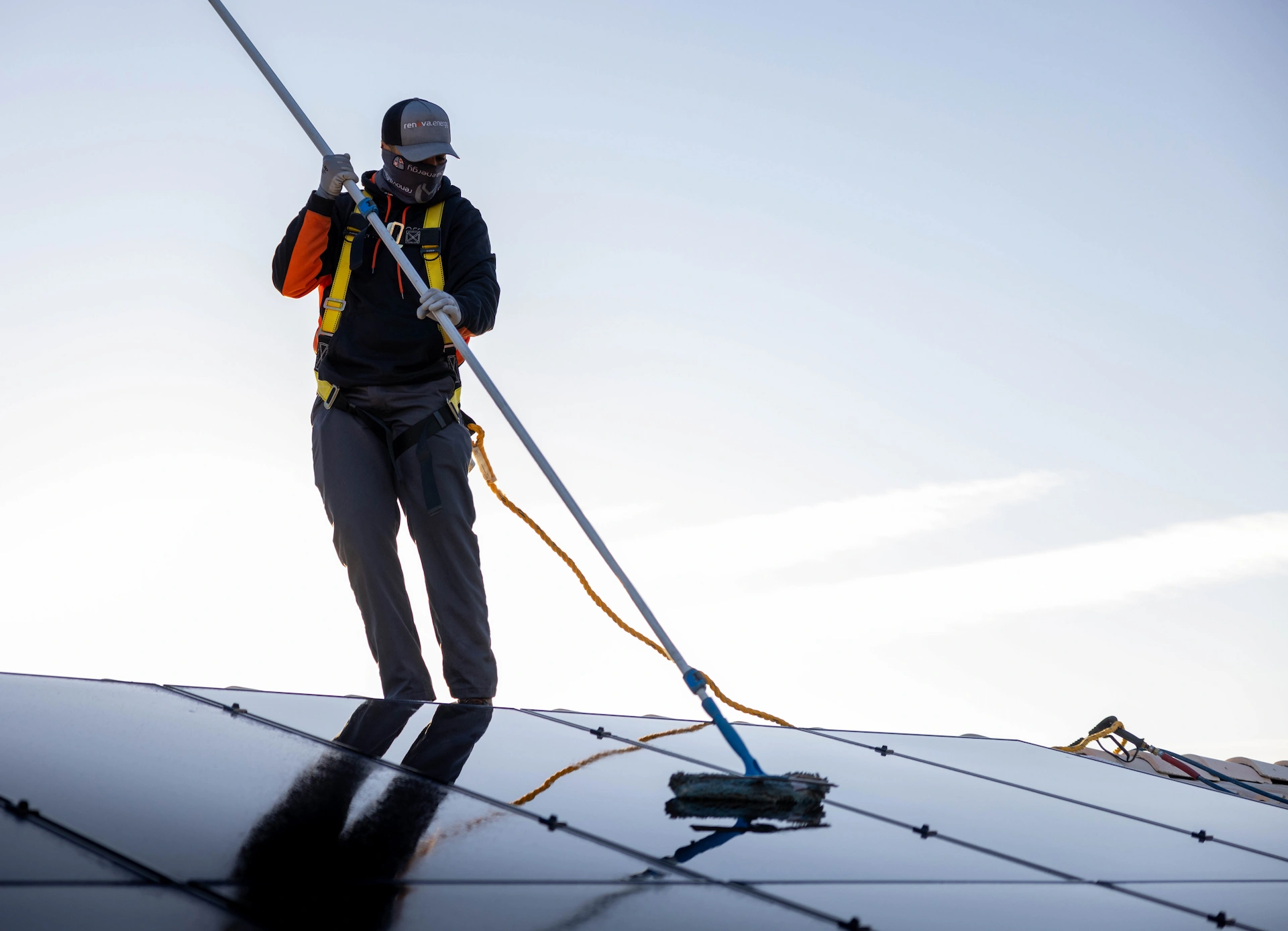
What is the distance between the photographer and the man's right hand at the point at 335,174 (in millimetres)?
4371

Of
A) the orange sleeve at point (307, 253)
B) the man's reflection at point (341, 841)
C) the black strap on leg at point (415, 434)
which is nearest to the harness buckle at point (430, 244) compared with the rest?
the orange sleeve at point (307, 253)

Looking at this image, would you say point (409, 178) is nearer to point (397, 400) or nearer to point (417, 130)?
point (417, 130)

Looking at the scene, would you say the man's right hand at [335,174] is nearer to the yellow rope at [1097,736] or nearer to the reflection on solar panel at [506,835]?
the reflection on solar panel at [506,835]

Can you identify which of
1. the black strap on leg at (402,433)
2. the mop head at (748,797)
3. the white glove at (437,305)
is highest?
the white glove at (437,305)

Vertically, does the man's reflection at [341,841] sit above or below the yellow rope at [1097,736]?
below

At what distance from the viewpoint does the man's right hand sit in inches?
172

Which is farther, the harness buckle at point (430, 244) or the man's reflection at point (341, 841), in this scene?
the harness buckle at point (430, 244)

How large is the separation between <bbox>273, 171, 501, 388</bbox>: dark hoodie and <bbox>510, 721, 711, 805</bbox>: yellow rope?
161 centimetres

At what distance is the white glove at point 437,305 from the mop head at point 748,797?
6.09ft

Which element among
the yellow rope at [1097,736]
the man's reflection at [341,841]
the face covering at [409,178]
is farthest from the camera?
the yellow rope at [1097,736]

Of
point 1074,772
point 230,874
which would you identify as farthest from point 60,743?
point 1074,772

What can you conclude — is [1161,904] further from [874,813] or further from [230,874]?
[230,874]

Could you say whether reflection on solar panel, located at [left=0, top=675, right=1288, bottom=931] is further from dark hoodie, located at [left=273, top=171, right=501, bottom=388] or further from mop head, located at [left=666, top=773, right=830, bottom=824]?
dark hoodie, located at [left=273, top=171, right=501, bottom=388]

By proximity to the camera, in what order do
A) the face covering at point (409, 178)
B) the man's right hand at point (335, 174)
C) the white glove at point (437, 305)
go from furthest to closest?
the face covering at point (409, 178) → the man's right hand at point (335, 174) → the white glove at point (437, 305)
